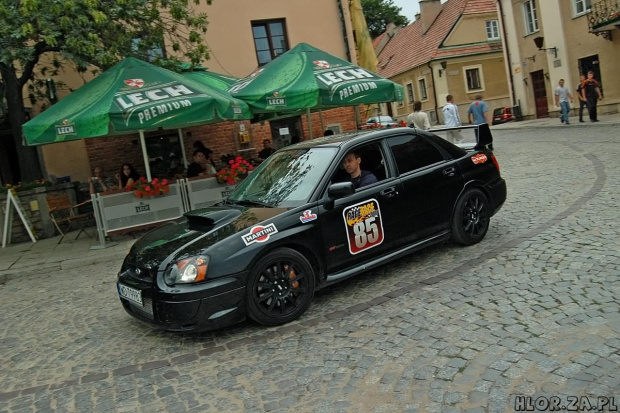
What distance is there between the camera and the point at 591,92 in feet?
66.4

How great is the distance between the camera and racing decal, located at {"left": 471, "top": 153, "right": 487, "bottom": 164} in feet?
21.9

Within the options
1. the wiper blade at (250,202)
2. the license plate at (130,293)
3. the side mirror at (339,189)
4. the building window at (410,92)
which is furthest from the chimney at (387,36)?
the license plate at (130,293)

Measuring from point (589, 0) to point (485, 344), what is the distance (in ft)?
82.6

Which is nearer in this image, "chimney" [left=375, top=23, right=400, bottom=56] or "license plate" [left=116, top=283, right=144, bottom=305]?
"license plate" [left=116, top=283, right=144, bottom=305]

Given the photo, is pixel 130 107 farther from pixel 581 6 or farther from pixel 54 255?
pixel 581 6

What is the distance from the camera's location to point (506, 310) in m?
4.52

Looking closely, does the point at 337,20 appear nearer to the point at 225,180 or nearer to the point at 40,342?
the point at 225,180

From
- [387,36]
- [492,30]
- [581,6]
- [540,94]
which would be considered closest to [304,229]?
[581,6]

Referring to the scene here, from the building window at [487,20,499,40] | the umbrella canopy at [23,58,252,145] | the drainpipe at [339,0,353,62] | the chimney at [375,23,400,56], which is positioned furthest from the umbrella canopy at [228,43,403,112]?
the chimney at [375,23,400,56]

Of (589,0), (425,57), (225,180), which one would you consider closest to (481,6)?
(425,57)

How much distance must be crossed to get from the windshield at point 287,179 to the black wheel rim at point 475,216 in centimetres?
194

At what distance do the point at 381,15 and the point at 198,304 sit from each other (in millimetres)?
59962

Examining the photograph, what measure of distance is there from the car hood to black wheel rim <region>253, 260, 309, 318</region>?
46 centimetres

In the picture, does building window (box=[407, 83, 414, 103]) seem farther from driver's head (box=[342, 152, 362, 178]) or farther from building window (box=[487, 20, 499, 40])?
driver's head (box=[342, 152, 362, 178])
